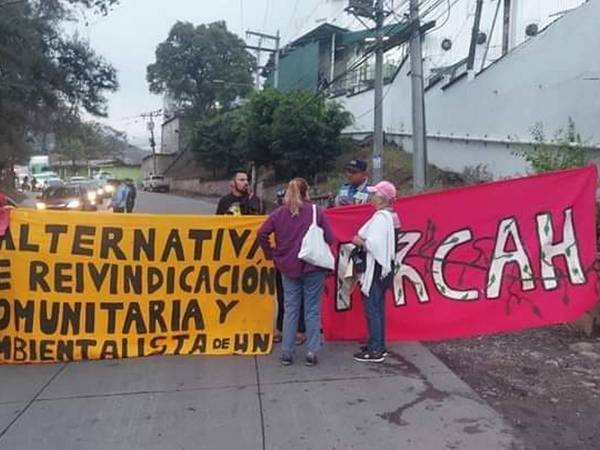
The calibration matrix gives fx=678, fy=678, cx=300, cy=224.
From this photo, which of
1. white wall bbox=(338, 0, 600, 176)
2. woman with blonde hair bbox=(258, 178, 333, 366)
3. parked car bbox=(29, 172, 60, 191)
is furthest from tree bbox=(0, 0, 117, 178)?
parked car bbox=(29, 172, 60, 191)

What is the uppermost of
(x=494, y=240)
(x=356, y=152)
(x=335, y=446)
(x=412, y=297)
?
(x=356, y=152)

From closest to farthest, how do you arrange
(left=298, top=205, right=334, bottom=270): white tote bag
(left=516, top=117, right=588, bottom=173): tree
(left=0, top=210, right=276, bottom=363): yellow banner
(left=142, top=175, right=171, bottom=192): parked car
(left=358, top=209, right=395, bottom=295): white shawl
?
(left=298, top=205, right=334, bottom=270): white tote bag < (left=358, top=209, right=395, bottom=295): white shawl < (left=0, top=210, right=276, bottom=363): yellow banner < (left=516, top=117, right=588, bottom=173): tree < (left=142, top=175, right=171, bottom=192): parked car

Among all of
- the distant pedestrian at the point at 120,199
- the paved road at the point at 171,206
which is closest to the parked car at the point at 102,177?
the paved road at the point at 171,206

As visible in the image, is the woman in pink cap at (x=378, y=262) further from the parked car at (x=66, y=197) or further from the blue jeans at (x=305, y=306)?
the parked car at (x=66, y=197)

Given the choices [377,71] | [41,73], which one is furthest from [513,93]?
[41,73]

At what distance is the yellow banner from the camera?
5863mm

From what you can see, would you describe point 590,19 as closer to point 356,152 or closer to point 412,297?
point 412,297

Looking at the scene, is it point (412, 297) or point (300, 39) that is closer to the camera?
point (412, 297)

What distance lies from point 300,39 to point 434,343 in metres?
46.8

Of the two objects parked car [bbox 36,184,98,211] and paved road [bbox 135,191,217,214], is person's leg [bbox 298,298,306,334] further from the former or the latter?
paved road [bbox 135,191,217,214]

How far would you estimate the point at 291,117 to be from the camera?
2964 cm

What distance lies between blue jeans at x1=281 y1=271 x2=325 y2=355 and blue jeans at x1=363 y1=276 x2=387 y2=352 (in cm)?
42

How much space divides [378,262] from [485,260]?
1411 mm

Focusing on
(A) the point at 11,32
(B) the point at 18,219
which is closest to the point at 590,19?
(B) the point at 18,219
